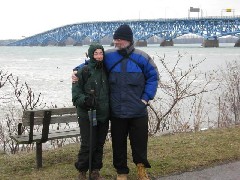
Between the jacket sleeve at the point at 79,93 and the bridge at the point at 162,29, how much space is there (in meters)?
103

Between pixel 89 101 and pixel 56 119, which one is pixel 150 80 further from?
pixel 56 119

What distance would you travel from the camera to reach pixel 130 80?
15.9 ft

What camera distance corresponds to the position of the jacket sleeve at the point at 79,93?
4.79m

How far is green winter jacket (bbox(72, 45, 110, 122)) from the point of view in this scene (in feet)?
15.8

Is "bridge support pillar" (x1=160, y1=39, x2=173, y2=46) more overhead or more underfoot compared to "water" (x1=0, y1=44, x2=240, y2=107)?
more overhead

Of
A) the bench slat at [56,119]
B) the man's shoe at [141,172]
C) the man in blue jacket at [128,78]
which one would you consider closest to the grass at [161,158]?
the man's shoe at [141,172]

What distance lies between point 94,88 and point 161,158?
74.8 inches

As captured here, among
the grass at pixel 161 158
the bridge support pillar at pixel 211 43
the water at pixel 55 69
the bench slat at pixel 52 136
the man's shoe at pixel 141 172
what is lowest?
the water at pixel 55 69

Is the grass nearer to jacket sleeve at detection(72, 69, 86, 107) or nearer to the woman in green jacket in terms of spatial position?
the woman in green jacket

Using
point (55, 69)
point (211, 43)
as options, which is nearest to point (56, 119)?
point (55, 69)

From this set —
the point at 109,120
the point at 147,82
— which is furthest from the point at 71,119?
the point at 147,82

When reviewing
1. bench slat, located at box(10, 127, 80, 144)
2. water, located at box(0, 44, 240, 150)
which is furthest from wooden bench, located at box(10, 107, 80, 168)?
water, located at box(0, 44, 240, 150)

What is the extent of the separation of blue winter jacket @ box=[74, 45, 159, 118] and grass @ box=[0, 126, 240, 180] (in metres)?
1.05

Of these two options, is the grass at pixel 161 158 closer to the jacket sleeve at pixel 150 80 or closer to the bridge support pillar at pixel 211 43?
the jacket sleeve at pixel 150 80
